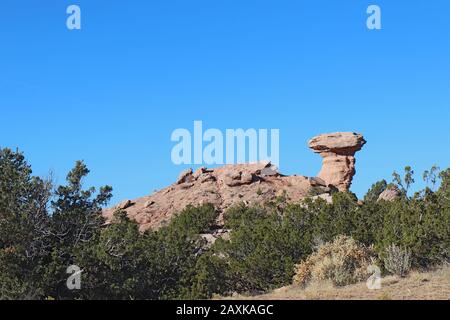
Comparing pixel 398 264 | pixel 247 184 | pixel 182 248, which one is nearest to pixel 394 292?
pixel 398 264

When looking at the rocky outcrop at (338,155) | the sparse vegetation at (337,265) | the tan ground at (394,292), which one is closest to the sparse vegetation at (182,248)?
the sparse vegetation at (337,265)

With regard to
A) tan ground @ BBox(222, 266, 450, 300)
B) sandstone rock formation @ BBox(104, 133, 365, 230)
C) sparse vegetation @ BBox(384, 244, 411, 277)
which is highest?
sandstone rock formation @ BBox(104, 133, 365, 230)

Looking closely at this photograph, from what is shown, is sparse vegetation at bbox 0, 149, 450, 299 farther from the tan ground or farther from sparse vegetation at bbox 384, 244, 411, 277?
the tan ground

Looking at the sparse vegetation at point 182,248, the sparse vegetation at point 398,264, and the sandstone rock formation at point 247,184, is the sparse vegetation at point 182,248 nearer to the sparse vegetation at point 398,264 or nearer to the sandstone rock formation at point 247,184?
the sparse vegetation at point 398,264

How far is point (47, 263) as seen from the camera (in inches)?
853

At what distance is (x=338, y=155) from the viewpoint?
79000mm

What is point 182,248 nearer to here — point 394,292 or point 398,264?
point 398,264

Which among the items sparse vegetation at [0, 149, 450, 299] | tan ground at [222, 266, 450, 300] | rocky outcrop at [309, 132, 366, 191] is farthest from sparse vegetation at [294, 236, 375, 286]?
rocky outcrop at [309, 132, 366, 191]

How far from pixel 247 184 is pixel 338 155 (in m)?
13.0

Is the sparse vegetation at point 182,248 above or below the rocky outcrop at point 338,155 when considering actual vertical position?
below

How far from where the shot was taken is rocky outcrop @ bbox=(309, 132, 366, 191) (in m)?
77.7

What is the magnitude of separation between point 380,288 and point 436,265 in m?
10.1

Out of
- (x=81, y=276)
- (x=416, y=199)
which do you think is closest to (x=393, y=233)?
A: (x=416, y=199)

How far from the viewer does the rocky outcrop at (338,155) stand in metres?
77.7
